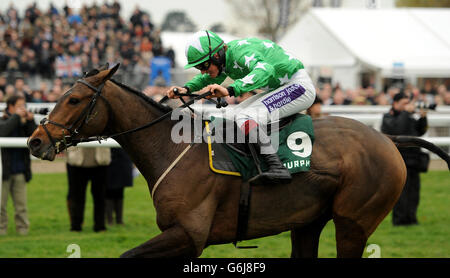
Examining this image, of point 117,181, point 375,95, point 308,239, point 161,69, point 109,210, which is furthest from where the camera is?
point 375,95

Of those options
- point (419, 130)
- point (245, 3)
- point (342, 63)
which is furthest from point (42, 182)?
point (245, 3)

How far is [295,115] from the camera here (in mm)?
4965

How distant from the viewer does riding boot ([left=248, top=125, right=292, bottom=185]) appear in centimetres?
454

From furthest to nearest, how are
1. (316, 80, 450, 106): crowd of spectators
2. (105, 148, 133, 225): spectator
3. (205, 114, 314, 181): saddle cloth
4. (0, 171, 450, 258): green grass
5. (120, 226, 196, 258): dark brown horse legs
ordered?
1. (316, 80, 450, 106): crowd of spectators
2. (105, 148, 133, 225): spectator
3. (0, 171, 450, 258): green grass
4. (205, 114, 314, 181): saddle cloth
5. (120, 226, 196, 258): dark brown horse legs

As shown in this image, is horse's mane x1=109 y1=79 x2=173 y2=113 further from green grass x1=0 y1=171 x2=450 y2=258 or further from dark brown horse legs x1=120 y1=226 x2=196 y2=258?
green grass x1=0 y1=171 x2=450 y2=258

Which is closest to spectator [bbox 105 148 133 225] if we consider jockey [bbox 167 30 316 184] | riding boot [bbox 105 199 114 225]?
riding boot [bbox 105 199 114 225]

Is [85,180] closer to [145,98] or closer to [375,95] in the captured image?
[145,98]

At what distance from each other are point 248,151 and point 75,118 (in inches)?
50.0

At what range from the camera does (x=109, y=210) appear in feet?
29.8

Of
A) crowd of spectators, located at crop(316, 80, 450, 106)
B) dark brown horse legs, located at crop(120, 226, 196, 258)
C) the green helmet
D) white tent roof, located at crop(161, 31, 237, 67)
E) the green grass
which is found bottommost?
the green grass

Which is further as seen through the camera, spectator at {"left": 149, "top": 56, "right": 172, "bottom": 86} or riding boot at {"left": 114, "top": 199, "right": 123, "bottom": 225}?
spectator at {"left": 149, "top": 56, "right": 172, "bottom": 86}

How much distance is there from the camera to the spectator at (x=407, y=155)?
8.71m

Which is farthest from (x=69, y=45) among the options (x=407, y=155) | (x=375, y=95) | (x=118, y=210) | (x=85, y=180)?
(x=407, y=155)
